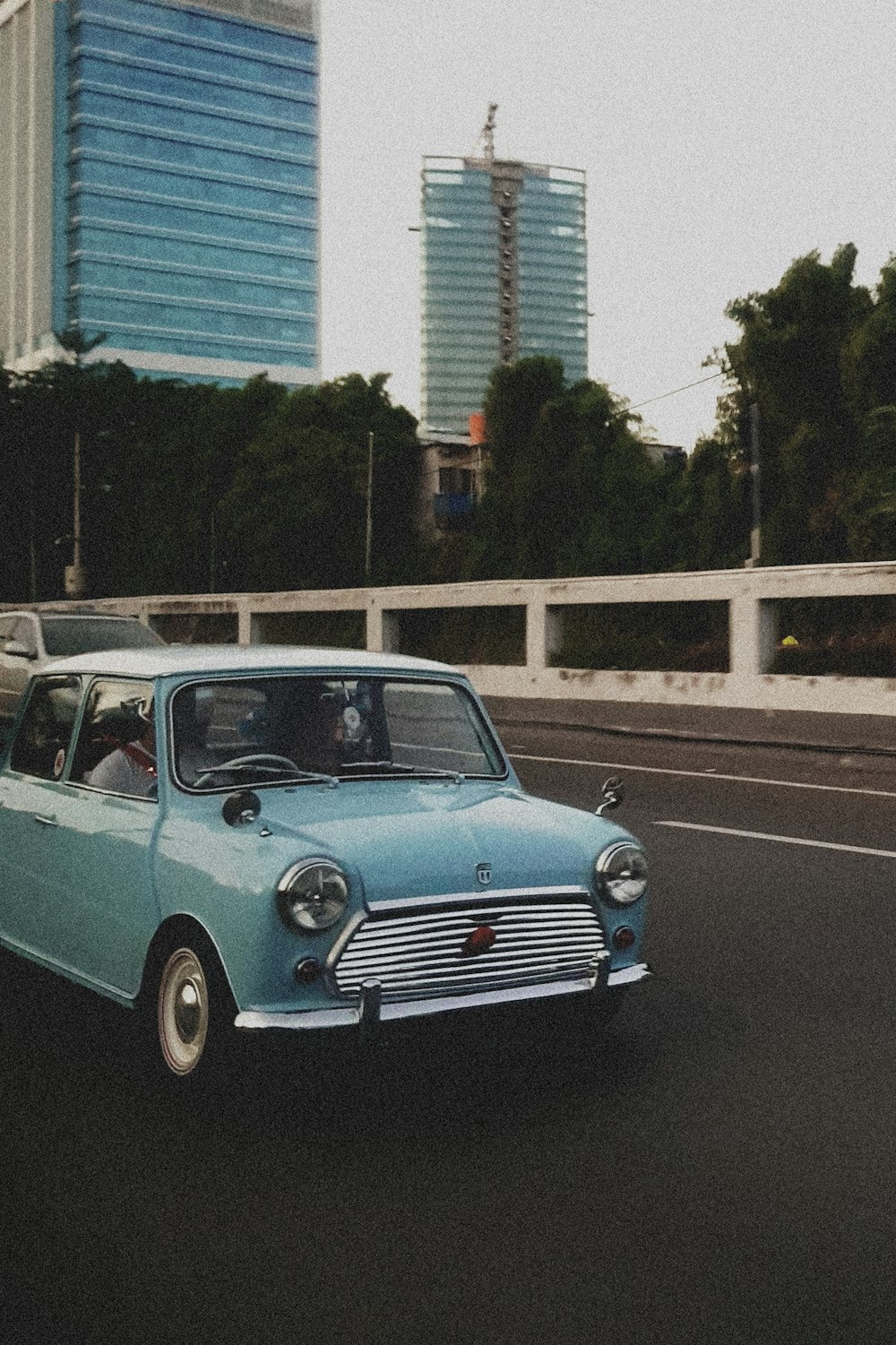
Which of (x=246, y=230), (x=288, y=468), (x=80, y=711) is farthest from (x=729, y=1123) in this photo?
(x=246, y=230)

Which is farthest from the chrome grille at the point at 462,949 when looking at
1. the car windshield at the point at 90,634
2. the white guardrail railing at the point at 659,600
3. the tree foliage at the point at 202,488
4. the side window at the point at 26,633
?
the tree foliage at the point at 202,488

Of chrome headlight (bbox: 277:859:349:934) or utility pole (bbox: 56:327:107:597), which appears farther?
utility pole (bbox: 56:327:107:597)

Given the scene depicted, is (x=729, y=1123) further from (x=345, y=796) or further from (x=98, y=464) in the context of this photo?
(x=98, y=464)

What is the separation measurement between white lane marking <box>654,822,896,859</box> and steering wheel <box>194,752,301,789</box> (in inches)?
193

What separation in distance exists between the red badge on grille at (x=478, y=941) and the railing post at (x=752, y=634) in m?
12.5

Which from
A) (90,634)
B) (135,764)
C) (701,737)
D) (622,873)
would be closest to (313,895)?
(622,873)

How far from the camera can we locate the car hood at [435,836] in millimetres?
4742

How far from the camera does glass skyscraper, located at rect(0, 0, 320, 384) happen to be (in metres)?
163

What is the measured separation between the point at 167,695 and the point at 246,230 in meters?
176

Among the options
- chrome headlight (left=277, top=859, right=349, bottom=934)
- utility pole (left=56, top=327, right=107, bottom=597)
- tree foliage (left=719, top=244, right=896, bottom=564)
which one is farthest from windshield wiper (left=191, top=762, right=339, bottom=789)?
utility pole (left=56, top=327, right=107, bottom=597)

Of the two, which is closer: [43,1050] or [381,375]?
[43,1050]

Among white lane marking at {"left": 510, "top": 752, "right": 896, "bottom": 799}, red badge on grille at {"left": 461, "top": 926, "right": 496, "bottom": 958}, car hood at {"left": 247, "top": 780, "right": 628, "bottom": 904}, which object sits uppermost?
car hood at {"left": 247, "top": 780, "right": 628, "bottom": 904}

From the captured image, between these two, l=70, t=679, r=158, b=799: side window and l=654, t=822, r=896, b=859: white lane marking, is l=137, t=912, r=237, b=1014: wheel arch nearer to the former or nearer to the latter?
l=70, t=679, r=158, b=799: side window

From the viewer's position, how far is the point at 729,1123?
15.1 feet
